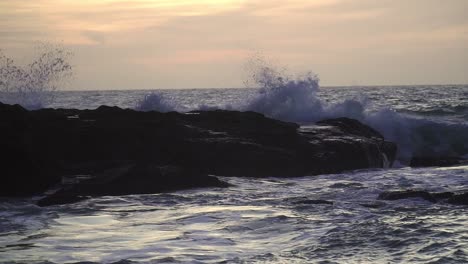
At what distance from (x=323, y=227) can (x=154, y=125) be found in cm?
661

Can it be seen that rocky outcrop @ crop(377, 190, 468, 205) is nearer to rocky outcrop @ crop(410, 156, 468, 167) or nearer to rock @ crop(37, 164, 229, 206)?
rock @ crop(37, 164, 229, 206)

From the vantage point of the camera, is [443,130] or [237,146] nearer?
[237,146]

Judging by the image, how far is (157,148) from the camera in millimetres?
12039

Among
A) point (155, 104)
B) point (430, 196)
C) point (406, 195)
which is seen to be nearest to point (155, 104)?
point (155, 104)

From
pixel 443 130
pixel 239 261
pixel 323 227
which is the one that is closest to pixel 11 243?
pixel 239 261

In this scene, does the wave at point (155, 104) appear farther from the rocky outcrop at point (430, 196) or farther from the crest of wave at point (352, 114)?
the rocky outcrop at point (430, 196)

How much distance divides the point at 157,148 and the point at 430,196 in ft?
17.7

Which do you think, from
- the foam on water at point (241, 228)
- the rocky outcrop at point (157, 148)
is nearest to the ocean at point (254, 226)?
A: the foam on water at point (241, 228)

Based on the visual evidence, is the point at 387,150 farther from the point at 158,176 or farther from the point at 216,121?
the point at 158,176

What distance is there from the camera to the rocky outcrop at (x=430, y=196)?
27.0 ft

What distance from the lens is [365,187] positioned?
33.2ft

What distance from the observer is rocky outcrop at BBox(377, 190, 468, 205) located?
8.23m

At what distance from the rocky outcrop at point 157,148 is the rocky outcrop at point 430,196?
2.98 m

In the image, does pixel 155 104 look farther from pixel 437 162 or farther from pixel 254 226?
pixel 254 226
